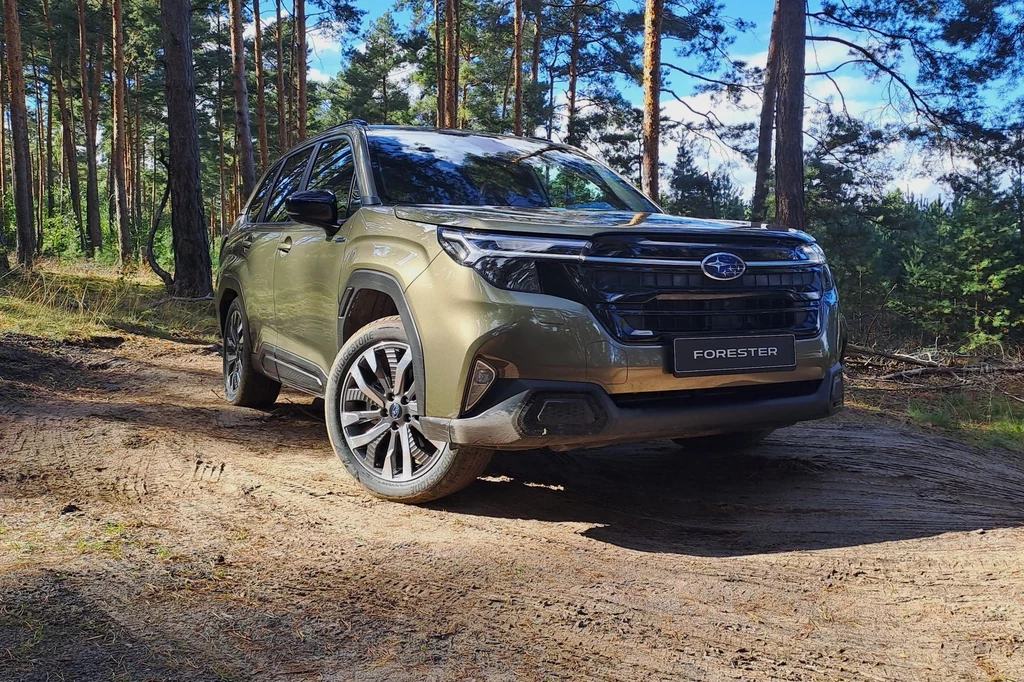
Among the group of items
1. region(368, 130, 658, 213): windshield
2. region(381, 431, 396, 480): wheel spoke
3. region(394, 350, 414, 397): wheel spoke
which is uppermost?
region(368, 130, 658, 213): windshield

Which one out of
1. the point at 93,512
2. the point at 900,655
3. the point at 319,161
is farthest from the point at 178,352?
the point at 900,655

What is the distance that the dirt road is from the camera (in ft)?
6.95

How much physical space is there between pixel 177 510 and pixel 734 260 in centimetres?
261

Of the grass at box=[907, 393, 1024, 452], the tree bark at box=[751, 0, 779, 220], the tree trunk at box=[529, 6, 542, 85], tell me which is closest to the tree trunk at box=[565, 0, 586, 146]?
the tree trunk at box=[529, 6, 542, 85]

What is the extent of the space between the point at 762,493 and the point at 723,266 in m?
1.26

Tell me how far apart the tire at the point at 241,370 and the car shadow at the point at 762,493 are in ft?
7.14

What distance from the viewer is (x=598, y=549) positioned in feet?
9.70

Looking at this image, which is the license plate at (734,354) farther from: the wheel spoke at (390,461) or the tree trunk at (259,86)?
the tree trunk at (259,86)

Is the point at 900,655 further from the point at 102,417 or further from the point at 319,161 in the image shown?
the point at 102,417

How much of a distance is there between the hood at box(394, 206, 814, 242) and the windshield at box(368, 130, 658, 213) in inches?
13.3

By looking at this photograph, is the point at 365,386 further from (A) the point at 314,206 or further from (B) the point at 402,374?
(A) the point at 314,206

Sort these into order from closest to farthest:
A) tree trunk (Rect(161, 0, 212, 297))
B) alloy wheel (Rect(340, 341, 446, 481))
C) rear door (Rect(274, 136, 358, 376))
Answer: alloy wheel (Rect(340, 341, 446, 481))
rear door (Rect(274, 136, 358, 376))
tree trunk (Rect(161, 0, 212, 297))

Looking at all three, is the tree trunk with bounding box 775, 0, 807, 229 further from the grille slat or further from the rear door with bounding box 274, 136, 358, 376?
the grille slat

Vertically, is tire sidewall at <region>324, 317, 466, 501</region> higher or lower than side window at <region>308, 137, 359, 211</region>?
lower
